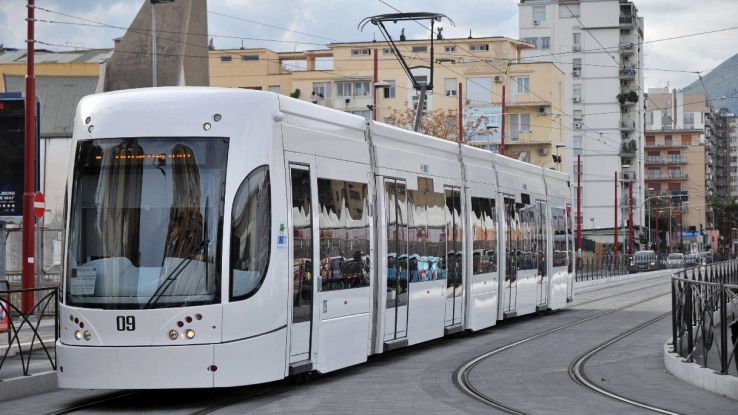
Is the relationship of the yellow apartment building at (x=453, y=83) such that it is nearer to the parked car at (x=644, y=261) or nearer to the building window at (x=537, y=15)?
the parked car at (x=644, y=261)

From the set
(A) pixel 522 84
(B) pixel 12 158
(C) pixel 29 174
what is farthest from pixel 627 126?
(C) pixel 29 174

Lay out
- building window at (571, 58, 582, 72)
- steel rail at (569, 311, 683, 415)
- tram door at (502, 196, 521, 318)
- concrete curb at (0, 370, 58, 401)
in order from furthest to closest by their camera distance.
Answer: building window at (571, 58, 582, 72) < tram door at (502, 196, 521, 318) < concrete curb at (0, 370, 58, 401) < steel rail at (569, 311, 683, 415)

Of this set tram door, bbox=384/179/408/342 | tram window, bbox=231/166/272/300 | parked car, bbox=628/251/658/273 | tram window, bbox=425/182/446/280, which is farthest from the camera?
parked car, bbox=628/251/658/273

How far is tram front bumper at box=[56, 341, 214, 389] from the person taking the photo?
12.5 metres

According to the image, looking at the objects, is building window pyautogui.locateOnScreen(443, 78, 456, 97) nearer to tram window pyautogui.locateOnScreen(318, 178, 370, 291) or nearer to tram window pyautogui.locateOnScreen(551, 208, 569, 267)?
tram window pyautogui.locateOnScreen(551, 208, 569, 267)

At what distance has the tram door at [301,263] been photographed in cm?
1391

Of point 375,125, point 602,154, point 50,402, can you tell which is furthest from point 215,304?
point 602,154

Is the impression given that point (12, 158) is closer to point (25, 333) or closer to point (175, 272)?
point (25, 333)

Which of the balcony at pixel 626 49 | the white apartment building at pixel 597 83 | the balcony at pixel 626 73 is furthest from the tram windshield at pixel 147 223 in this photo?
the balcony at pixel 626 49

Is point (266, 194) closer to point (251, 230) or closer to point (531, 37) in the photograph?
point (251, 230)

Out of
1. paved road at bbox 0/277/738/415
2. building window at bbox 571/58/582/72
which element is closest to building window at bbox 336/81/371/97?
building window at bbox 571/58/582/72

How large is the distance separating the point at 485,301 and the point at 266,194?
10.2 metres

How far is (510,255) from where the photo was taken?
2477 centimetres

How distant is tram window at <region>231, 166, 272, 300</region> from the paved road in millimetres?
1231
